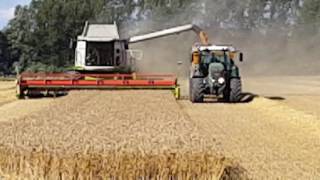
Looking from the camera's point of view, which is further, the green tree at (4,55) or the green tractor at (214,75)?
the green tree at (4,55)

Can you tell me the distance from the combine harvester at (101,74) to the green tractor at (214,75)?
74 mm

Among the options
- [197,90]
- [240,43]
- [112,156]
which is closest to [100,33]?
[197,90]

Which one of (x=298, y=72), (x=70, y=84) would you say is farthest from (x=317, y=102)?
(x=298, y=72)

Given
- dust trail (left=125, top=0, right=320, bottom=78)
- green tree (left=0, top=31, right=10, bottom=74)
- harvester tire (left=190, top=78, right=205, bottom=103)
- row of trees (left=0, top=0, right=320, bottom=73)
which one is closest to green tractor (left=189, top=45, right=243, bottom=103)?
harvester tire (left=190, top=78, right=205, bottom=103)

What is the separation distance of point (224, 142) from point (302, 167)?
263 cm

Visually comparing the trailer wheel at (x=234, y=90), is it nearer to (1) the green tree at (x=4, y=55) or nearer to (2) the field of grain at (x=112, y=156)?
(2) the field of grain at (x=112, y=156)

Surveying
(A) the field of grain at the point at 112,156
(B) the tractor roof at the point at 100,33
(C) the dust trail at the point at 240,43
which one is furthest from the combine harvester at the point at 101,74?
(C) the dust trail at the point at 240,43

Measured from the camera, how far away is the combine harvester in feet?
83.8

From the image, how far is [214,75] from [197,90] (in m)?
0.78

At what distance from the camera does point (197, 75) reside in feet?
77.7

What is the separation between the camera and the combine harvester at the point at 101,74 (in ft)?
83.8

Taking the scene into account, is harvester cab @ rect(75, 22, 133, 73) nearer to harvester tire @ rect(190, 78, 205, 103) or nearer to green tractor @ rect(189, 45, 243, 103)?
green tractor @ rect(189, 45, 243, 103)

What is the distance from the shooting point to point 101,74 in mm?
29250

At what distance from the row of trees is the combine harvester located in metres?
35.8
